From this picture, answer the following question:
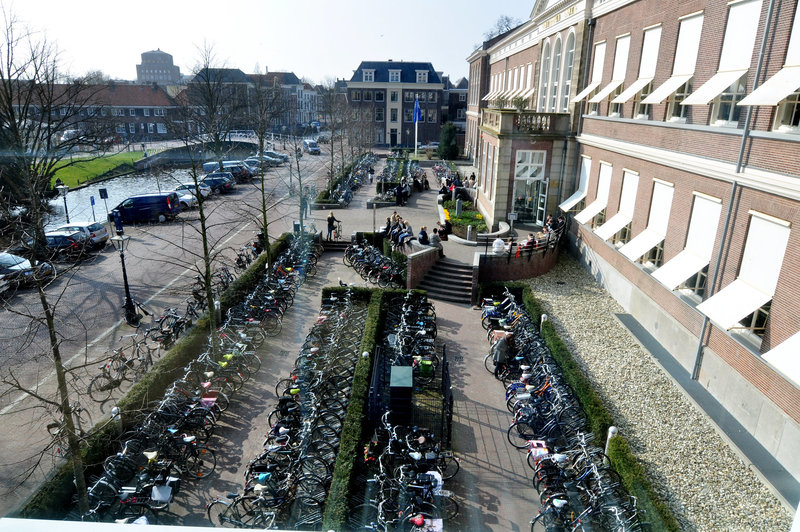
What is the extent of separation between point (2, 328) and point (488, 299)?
14.9 m

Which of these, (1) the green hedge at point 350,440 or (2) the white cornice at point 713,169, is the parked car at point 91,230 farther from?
(2) the white cornice at point 713,169

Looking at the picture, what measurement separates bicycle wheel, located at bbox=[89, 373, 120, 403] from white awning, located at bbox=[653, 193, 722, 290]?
1377cm

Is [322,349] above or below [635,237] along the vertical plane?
below

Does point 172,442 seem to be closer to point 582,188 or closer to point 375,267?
point 375,267

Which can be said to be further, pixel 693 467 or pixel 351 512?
pixel 693 467

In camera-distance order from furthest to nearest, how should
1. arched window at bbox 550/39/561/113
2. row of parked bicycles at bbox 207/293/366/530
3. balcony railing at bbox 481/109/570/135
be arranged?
arched window at bbox 550/39/561/113, balcony railing at bbox 481/109/570/135, row of parked bicycles at bbox 207/293/366/530

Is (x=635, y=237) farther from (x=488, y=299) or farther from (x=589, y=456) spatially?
(x=589, y=456)

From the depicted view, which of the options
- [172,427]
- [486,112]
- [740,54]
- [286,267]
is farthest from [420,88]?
[172,427]

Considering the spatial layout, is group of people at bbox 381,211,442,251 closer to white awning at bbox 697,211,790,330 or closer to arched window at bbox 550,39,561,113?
arched window at bbox 550,39,561,113

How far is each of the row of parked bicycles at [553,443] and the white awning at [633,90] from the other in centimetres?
812

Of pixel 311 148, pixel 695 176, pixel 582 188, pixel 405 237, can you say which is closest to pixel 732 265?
pixel 695 176

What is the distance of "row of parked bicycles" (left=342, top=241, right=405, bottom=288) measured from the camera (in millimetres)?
19422

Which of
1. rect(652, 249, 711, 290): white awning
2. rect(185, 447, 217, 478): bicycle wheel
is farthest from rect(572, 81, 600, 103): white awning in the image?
rect(185, 447, 217, 478): bicycle wheel

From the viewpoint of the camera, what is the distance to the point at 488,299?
17.2 meters
